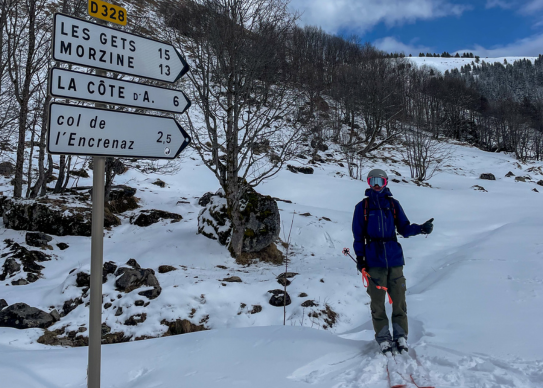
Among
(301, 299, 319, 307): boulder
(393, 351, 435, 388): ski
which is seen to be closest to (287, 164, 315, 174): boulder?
(301, 299, 319, 307): boulder

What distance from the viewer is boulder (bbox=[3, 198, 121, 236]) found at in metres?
9.31

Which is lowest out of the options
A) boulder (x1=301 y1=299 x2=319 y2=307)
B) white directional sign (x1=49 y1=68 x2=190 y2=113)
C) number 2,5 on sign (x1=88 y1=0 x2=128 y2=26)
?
boulder (x1=301 y1=299 x2=319 y2=307)

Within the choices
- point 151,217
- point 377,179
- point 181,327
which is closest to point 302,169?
point 151,217

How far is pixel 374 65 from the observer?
3878 centimetres

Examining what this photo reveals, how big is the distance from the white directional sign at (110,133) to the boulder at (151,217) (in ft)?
30.5

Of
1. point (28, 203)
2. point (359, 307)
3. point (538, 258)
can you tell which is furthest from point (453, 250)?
point (28, 203)

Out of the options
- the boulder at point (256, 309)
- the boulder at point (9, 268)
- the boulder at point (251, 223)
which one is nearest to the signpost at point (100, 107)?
the boulder at point (256, 309)

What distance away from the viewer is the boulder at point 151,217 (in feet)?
35.8

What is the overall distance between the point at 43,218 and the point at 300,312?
319 inches

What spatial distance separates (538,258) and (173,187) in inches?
601

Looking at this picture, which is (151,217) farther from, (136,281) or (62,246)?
(136,281)

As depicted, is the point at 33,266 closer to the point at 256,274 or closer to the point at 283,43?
the point at 256,274

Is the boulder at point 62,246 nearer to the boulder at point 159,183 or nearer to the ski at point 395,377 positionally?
the boulder at point 159,183

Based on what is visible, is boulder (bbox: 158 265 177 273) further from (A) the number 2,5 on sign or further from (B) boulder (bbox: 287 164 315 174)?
(B) boulder (bbox: 287 164 315 174)
